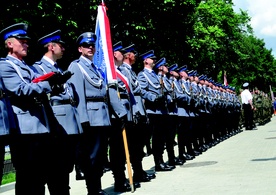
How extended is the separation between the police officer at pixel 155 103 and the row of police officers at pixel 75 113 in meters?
0.02

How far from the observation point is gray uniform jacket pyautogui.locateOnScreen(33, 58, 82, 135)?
6.01 m

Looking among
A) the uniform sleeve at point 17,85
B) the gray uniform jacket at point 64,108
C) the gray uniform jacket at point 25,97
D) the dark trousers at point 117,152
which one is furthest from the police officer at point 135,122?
the uniform sleeve at point 17,85

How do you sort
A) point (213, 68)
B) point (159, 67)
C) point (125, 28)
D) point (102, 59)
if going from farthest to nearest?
point (213, 68) < point (125, 28) < point (159, 67) < point (102, 59)

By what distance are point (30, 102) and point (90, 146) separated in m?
1.44

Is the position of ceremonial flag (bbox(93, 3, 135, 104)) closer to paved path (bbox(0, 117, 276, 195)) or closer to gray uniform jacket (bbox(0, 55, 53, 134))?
paved path (bbox(0, 117, 276, 195))

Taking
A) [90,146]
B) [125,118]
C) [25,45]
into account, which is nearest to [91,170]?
[90,146]

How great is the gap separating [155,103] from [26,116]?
452 cm

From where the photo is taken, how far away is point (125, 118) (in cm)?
764

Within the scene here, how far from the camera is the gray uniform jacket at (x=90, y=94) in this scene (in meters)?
6.58

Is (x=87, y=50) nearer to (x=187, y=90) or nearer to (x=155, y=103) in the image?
(x=155, y=103)

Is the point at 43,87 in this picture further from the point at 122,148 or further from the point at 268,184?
the point at 268,184

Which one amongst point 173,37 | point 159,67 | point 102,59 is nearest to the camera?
point 102,59

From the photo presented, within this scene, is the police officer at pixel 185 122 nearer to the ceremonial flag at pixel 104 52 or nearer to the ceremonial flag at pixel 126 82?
the ceremonial flag at pixel 126 82

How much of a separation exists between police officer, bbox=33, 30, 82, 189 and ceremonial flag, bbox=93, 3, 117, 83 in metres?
1.52
